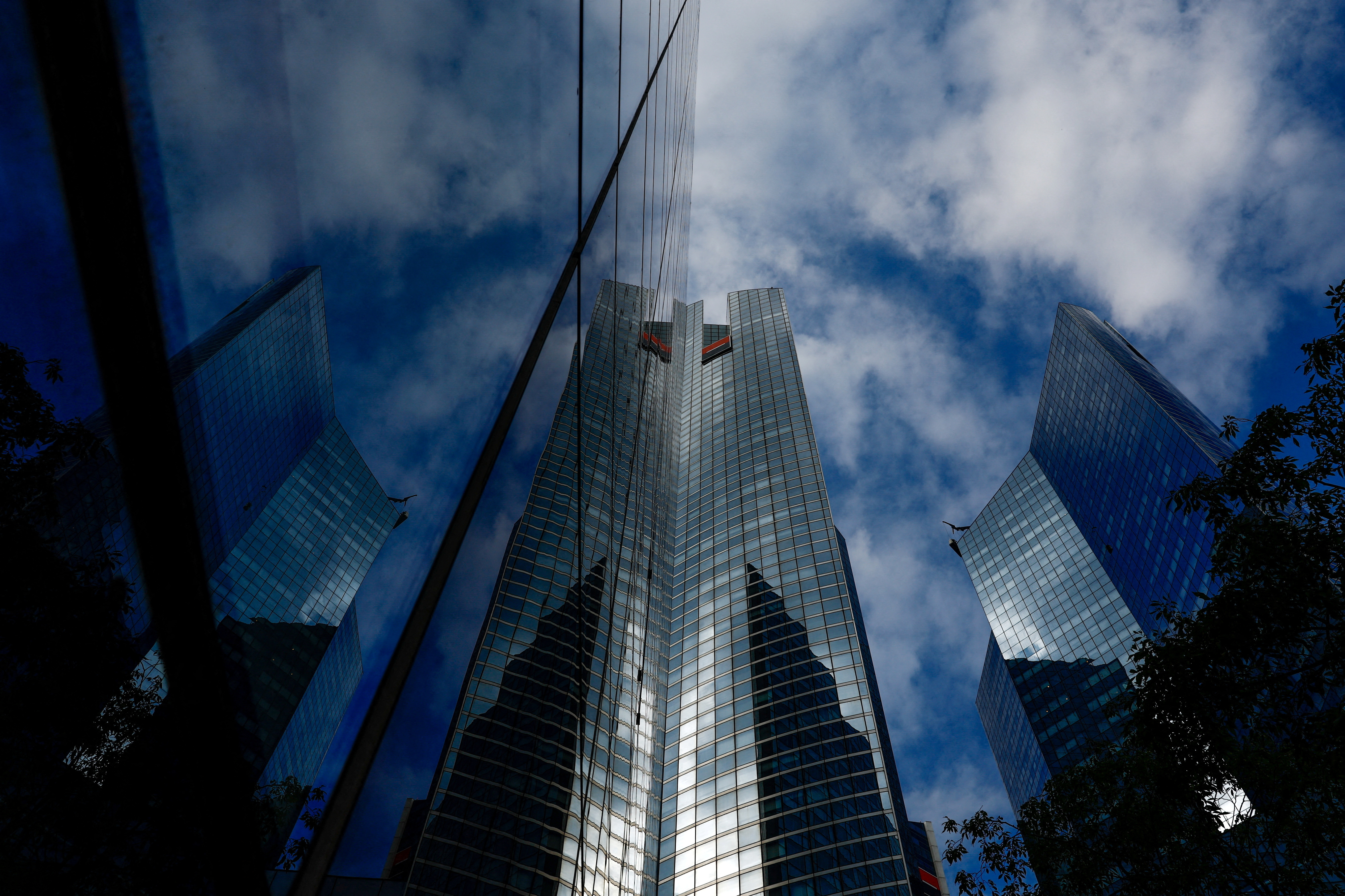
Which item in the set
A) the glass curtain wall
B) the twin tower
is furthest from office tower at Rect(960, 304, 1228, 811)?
the glass curtain wall

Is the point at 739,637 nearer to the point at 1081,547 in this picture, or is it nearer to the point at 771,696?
the point at 771,696

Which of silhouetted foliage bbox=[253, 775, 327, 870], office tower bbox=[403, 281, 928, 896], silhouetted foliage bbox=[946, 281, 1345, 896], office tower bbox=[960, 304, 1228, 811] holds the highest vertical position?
office tower bbox=[960, 304, 1228, 811]

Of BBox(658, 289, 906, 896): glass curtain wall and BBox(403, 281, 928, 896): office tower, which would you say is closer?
BBox(403, 281, 928, 896): office tower

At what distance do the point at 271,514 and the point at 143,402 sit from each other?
126 cm

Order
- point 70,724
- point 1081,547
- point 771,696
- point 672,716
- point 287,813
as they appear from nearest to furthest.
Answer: point 70,724 → point 287,813 → point 771,696 → point 672,716 → point 1081,547

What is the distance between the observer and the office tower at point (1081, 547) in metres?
91.4

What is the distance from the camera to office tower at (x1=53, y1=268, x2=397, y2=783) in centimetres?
209

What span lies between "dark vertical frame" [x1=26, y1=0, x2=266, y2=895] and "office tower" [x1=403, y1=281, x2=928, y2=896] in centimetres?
2274

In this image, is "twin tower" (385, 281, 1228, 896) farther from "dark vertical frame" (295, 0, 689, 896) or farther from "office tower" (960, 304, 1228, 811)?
"dark vertical frame" (295, 0, 689, 896)

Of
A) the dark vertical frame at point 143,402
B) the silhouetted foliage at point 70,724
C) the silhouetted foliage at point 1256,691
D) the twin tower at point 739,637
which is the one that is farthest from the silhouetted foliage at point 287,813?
the silhouetted foliage at point 1256,691

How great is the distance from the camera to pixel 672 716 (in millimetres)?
79688

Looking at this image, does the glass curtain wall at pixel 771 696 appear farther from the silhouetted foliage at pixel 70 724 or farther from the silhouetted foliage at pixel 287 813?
the silhouetted foliage at pixel 70 724

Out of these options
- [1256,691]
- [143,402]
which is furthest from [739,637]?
[143,402]

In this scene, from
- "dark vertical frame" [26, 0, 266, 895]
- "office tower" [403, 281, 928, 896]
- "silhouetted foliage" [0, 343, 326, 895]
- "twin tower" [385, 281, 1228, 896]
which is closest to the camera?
"dark vertical frame" [26, 0, 266, 895]
